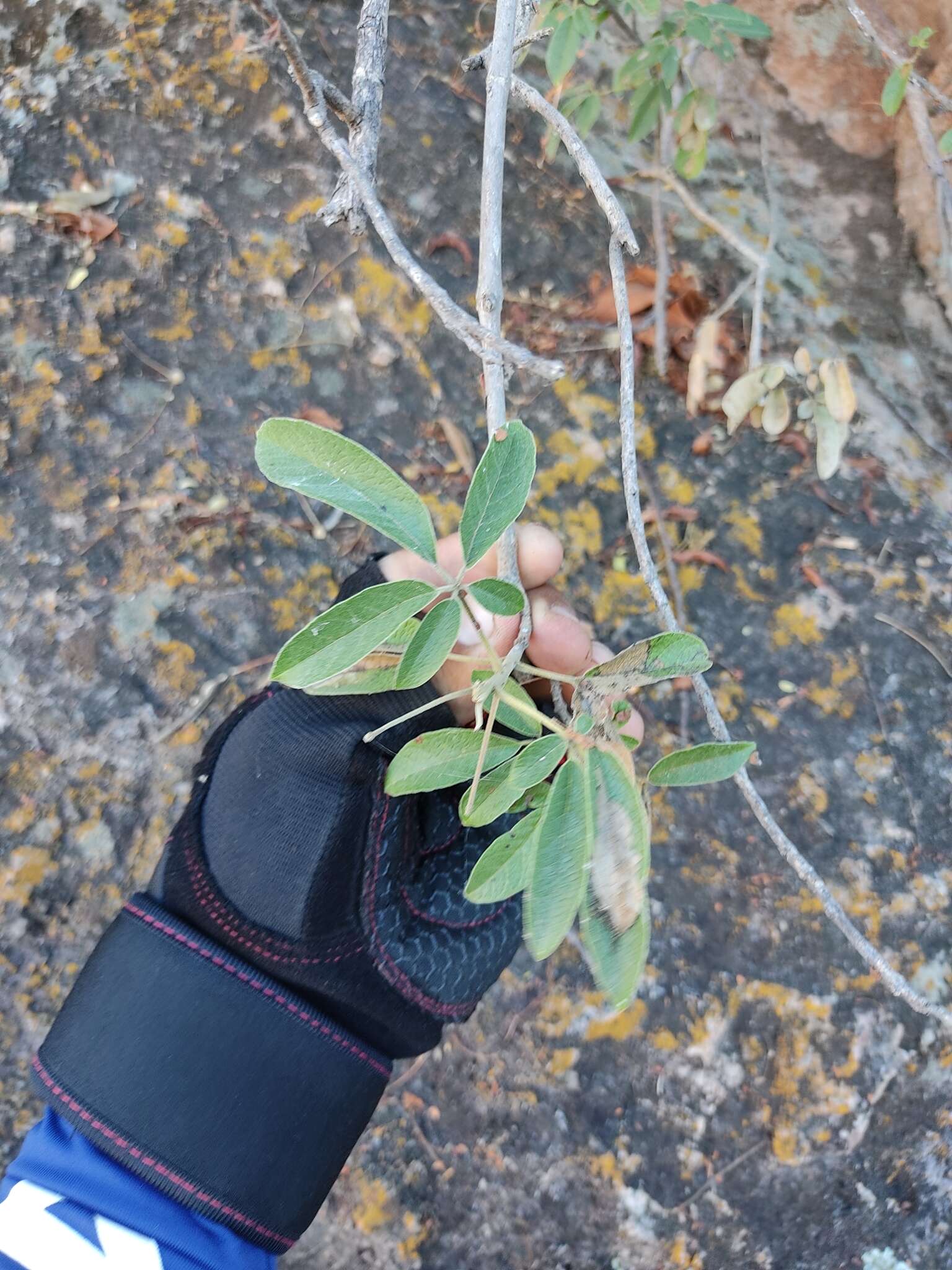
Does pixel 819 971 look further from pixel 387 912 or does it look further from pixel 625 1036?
pixel 387 912

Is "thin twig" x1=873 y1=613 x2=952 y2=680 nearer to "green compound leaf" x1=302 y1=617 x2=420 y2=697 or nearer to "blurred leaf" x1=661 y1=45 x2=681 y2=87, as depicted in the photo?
"blurred leaf" x1=661 y1=45 x2=681 y2=87

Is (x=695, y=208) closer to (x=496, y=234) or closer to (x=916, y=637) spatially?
(x=916, y=637)

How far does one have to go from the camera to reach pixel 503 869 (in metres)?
0.69

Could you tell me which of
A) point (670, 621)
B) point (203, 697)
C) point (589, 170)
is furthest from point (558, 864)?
point (203, 697)

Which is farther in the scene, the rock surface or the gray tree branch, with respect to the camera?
the rock surface

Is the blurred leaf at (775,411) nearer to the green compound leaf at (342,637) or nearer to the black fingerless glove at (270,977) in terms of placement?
the black fingerless glove at (270,977)

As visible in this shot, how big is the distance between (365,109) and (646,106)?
82 cm

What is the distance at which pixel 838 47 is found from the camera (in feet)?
5.84

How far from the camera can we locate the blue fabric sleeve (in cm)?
92

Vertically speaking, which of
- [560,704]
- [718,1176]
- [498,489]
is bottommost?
[718,1176]

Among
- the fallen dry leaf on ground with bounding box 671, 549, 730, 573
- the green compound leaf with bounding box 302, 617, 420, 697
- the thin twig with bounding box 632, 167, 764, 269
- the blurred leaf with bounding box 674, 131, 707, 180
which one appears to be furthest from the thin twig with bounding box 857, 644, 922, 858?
the green compound leaf with bounding box 302, 617, 420, 697

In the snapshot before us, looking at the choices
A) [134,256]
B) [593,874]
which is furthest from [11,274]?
[593,874]

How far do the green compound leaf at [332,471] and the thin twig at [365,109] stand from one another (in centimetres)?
19

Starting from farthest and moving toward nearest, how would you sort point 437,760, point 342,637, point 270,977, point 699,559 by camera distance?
point 699,559
point 270,977
point 437,760
point 342,637
